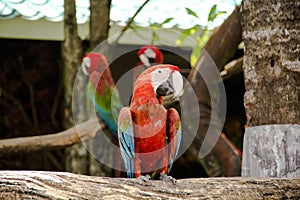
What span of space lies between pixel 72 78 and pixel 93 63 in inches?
6.1

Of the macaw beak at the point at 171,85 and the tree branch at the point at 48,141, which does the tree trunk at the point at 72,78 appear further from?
the macaw beak at the point at 171,85

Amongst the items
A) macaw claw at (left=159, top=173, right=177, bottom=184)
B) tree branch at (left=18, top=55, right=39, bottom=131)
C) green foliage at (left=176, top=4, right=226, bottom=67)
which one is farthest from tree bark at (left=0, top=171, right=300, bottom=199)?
tree branch at (left=18, top=55, right=39, bottom=131)

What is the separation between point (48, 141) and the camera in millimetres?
2402

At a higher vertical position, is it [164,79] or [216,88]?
[216,88]

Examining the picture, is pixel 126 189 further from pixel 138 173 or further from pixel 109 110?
pixel 109 110

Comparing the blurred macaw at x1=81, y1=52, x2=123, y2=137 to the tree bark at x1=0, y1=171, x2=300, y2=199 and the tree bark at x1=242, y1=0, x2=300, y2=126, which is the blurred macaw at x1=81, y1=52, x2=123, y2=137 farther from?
the tree bark at x1=0, y1=171, x2=300, y2=199

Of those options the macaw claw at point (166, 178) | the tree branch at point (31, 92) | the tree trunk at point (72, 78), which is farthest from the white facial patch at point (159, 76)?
the tree branch at point (31, 92)

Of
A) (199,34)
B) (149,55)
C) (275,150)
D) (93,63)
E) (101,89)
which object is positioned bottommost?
(275,150)

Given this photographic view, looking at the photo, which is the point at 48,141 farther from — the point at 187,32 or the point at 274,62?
the point at 274,62

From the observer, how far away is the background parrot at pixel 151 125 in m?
1.59

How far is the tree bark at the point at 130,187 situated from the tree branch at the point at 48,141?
102cm

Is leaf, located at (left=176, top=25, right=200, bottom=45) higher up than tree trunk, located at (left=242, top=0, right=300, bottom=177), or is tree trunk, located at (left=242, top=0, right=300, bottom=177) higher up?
leaf, located at (left=176, top=25, right=200, bottom=45)

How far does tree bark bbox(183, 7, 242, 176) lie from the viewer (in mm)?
2797

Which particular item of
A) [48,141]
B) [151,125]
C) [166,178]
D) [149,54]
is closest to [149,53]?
[149,54]
